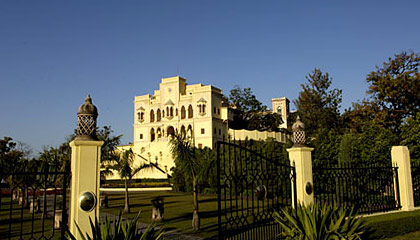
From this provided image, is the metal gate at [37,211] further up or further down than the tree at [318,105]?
further down

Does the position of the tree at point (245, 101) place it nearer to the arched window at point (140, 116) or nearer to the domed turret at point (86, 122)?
the arched window at point (140, 116)

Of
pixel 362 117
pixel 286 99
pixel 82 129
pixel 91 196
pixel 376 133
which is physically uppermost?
pixel 286 99

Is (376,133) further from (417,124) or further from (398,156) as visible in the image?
(398,156)

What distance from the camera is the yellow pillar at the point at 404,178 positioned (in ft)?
36.1

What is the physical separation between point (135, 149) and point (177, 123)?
27.6 feet

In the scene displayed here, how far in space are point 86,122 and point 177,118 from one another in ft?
164

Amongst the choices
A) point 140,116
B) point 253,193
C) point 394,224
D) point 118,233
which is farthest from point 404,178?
point 140,116

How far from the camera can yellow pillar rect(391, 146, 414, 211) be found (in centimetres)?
1101

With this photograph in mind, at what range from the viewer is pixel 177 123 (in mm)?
55938

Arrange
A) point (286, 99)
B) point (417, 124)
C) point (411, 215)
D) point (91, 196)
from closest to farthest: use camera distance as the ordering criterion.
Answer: point (91, 196) < point (411, 215) < point (417, 124) < point (286, 99)

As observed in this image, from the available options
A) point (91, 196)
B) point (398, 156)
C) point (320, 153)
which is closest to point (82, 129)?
point (91, 196)

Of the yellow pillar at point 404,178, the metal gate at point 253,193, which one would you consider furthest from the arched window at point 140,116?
the yellow pillar at point 404,178

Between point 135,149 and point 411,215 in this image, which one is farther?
point 135,149

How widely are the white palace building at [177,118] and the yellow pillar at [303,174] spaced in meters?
39.9
